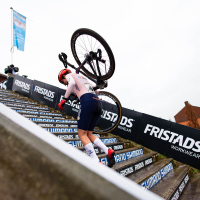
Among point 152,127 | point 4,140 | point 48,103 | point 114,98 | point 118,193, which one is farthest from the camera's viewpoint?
point 48,103

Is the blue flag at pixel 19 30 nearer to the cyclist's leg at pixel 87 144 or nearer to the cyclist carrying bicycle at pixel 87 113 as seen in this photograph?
the cyclist carrying bicycle at pixel 87 113

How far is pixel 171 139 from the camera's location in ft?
15.6

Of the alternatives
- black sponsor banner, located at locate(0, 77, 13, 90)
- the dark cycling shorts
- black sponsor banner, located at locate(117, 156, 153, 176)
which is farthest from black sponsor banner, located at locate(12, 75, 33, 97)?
black sponsor banner, located at locate(117, 156, 153, 176)

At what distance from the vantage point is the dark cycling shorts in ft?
7.78

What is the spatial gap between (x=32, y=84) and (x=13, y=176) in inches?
335

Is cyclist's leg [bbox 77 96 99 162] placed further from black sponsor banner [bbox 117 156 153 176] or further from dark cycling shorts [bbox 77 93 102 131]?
black sponsor banner [bbox 117 156 153 176]

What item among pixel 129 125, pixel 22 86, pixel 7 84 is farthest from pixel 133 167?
pixel 7 84

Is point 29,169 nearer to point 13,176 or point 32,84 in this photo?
point 13,176

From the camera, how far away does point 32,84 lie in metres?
8.00

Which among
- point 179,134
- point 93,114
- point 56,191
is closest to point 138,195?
point 56,191

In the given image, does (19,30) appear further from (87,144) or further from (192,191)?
(192,191)

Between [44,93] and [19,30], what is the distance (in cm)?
914

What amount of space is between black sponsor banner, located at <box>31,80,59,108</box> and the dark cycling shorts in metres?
5.14

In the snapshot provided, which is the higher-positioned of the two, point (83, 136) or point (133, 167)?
point (83, 136)
